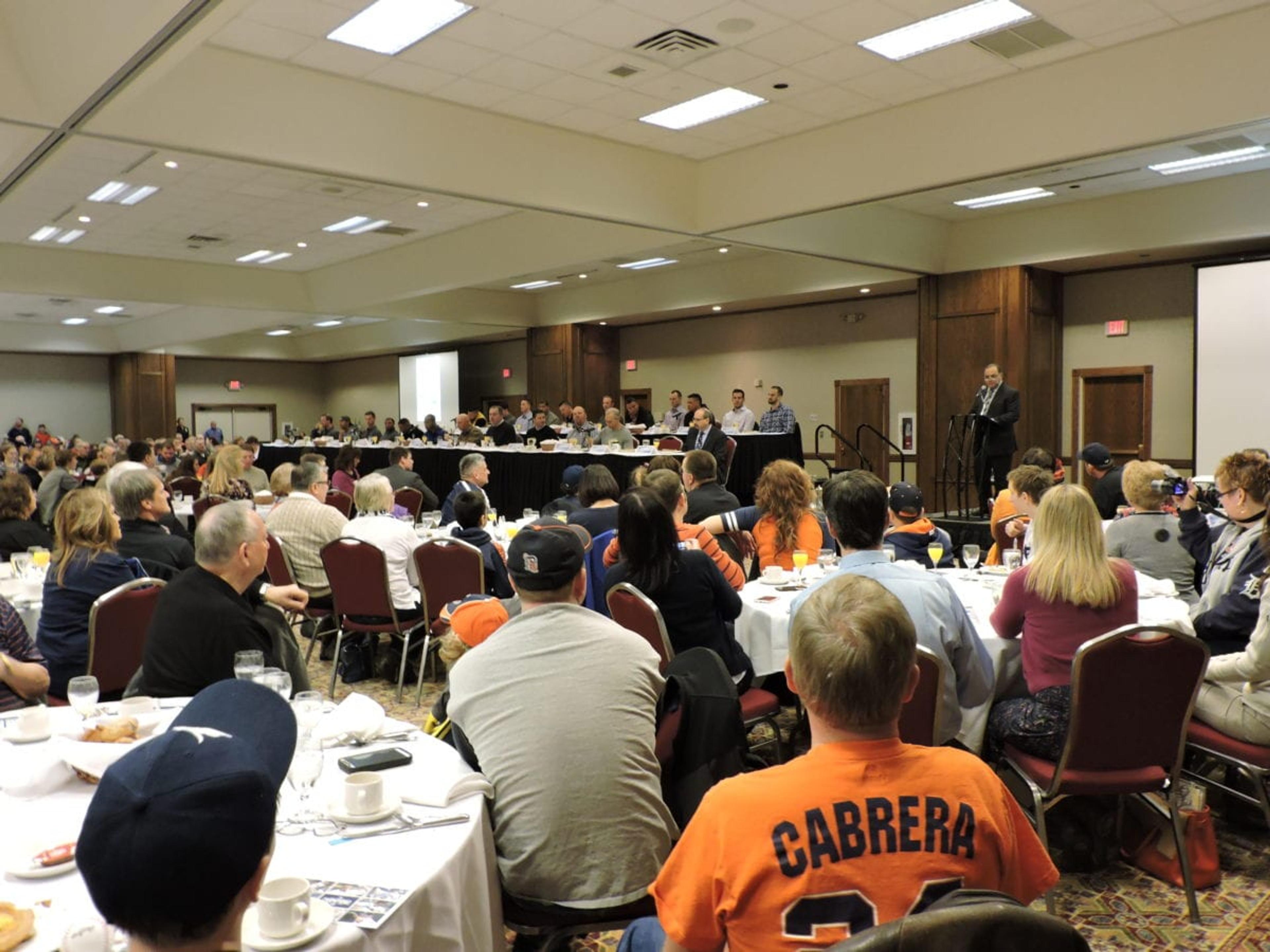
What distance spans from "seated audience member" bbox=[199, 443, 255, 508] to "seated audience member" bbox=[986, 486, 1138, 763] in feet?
22.0

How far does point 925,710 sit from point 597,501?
2755mm

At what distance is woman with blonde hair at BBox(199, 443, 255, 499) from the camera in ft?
27.0

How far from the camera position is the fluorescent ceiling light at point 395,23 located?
21.2 ft

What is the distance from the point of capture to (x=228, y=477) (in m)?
8.27

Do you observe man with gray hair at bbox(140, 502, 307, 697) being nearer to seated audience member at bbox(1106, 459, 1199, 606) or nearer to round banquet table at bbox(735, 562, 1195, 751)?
round banquet table at bbox(735, 562, 1195, 751)

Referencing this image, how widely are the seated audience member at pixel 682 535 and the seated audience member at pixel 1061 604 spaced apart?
47.2 inches

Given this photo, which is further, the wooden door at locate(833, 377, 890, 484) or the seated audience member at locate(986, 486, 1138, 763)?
the wooden door at locate(833, 377, 890, 484)

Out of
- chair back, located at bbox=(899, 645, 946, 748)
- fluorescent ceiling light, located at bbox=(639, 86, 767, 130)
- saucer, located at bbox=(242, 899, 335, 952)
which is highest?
fluorescent ceiling light, located at bbox=(639, 86, 767, 130)

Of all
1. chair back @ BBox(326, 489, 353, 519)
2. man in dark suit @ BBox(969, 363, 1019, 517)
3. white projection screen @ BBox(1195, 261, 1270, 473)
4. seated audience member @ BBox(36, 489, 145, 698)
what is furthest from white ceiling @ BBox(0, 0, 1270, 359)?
chair back @ BBox(326, 489, 353, 519)

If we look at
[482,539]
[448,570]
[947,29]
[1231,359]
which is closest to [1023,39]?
[947,29]

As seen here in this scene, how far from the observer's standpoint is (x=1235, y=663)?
10.6 ft

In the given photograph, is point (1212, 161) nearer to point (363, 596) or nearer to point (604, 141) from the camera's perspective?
point (604, 141)

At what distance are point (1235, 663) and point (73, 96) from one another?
693cm

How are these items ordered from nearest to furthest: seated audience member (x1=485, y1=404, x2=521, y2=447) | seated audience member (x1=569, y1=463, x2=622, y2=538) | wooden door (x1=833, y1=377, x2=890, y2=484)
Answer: seated audience member (x1=569, y1=463, x2=622, y2=538) → seated audience member (x1=485, y1=404, x2=521, y2=447) → wooden door (x1=833, y1=377, x2=890, y2=484)
